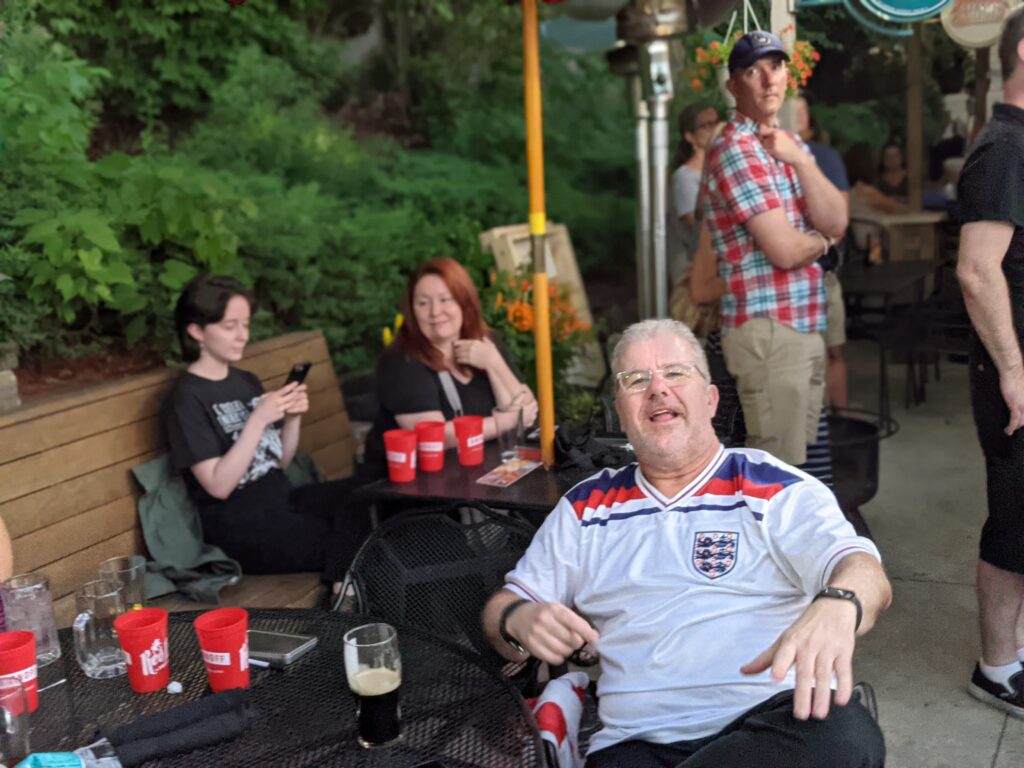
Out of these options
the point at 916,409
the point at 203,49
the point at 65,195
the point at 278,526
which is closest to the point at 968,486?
the point at 916,409

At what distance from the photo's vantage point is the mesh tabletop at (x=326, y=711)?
184cm

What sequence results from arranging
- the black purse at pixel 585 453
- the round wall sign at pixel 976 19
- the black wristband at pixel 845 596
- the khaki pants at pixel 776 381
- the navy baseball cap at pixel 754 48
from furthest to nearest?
the round wall sign at pixel 976 19 < the khaki pants at pixel 776 381 < the navy baseball cap at pixel 754 48 < the black purse at pixel 585 453 < the black wristband at pixel 845 596

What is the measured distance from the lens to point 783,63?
3646 millimetres

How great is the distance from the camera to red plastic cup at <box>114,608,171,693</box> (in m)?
2.07

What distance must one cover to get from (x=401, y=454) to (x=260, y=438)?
681mm

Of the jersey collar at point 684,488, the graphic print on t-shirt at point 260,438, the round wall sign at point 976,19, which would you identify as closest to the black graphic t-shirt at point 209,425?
the graphic print on t-shirt at point 260,438

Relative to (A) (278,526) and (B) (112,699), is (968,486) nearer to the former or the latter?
(A) (278,526)

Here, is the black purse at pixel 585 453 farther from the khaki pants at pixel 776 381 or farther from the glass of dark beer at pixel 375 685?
the glass of dark beer at pixel 375 685

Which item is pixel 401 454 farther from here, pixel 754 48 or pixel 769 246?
pixel 754 48

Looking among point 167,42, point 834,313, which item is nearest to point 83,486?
point 834,313

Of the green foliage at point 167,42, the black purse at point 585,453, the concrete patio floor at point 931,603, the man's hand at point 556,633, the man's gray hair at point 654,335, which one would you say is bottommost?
the concrete patio floor at point 931,603

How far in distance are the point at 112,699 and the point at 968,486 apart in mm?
4275

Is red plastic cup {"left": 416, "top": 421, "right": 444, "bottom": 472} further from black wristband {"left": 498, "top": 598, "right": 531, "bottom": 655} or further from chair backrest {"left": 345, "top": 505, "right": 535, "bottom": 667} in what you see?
black wristband {"left": 498, "top": 598, "right": 531, "bottom": 655}

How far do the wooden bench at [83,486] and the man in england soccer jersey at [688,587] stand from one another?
4.61 feet
